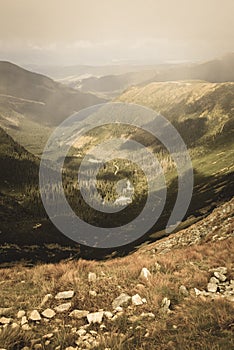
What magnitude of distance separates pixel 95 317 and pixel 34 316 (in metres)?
2.65

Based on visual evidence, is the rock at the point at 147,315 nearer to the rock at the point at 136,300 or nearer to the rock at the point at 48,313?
the rock at the point at 136,300

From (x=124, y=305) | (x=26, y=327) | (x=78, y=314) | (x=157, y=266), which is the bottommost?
(x=157, y=266)

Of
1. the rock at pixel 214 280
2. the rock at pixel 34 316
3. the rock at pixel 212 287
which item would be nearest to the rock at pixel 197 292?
the rock at pixel 212 287

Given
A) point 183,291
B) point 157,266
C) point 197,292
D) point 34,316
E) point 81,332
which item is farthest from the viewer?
point 157,266

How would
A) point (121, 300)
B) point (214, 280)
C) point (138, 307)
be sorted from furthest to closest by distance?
point (214, 280) → point (121, 300) → point (138, 307)

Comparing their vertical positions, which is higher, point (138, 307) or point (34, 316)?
point (34, 316)

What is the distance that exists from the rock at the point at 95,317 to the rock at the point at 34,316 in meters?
2.16

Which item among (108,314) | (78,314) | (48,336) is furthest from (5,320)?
(108,314)

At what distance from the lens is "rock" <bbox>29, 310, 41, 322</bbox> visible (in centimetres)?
1214

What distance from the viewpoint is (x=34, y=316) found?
1229 cm

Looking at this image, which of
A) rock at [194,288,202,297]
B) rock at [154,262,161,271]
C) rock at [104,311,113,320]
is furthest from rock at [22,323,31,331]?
rock at [154,262,161,271]

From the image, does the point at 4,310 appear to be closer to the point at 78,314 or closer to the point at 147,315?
the point at 78,314

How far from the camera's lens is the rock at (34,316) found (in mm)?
12141

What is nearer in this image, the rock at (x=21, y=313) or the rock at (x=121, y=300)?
the rock at (x=21, y=313)
